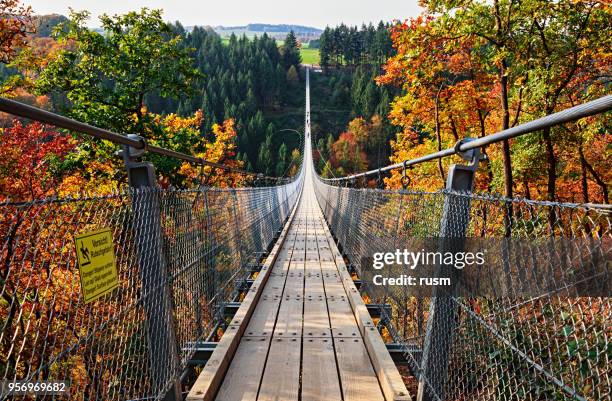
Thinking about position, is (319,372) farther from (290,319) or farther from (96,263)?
(96,263)

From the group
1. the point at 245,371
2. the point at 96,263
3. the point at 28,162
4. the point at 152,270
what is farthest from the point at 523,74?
the point at 28,162

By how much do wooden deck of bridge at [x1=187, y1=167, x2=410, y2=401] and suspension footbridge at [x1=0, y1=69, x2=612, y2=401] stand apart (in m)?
0.01

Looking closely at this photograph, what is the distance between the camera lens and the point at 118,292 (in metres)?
1.77

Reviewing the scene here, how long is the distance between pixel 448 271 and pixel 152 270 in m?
1.46

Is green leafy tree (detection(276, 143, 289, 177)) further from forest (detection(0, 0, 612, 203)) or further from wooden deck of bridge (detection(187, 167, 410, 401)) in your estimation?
wooden deck of bridge (detection(187, 167, 410, 401))

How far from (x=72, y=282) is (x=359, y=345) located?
2173 millimetres

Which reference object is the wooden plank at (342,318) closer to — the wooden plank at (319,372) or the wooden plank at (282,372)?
the wooden plank at (319,372)

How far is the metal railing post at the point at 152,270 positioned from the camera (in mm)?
2025

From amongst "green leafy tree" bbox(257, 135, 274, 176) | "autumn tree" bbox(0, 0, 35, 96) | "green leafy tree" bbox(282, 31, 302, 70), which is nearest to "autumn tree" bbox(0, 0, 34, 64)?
"autumn tree" bbox(0, 0, 35, 96)

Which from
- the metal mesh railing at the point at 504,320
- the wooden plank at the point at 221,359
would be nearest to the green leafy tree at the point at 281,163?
the wooden plank at the point at 221,359

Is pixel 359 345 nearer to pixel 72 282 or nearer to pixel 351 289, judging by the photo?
pixel 351 289

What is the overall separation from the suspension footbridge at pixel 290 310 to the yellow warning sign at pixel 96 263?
0.02 meters

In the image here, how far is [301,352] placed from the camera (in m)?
3.02

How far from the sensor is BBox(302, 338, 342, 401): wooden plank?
2.47 m
